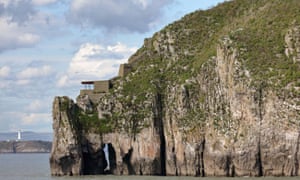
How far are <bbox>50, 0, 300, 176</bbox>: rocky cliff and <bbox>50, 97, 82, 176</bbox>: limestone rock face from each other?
121 mm

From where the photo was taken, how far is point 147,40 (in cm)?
10756

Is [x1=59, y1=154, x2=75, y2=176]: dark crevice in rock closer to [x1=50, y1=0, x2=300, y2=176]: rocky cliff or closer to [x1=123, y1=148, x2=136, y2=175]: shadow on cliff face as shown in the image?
[x1=50, y1=0, x2=300, y2=176]: rocky cliff

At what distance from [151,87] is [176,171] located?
1148 cm

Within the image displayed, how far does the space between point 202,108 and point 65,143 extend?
17.1 metres

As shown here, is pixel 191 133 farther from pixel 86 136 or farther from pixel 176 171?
pixel 86 136

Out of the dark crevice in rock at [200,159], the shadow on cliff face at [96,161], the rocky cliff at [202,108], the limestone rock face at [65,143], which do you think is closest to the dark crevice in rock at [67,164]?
the limestone rock face at [65,143]

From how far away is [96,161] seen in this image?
95.7 meters

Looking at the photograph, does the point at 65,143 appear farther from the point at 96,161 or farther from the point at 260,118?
the point at 260,118

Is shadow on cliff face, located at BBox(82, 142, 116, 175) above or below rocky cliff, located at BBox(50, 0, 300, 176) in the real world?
below

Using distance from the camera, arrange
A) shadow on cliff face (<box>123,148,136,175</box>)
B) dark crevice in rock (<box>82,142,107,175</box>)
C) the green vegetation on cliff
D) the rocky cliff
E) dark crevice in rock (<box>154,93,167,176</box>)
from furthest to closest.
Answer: dark crevice in rock (<box>82,142,107,175</box>)
dark crevice in rock (<box>154,93,167,176</box>)
shadow on cliff face (<box>123,148,136,175</box>)
the green vegetation on cliff
the rocky cliff

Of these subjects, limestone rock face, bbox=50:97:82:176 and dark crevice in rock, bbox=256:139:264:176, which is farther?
limestone rock face, bbox=50:97:82:176

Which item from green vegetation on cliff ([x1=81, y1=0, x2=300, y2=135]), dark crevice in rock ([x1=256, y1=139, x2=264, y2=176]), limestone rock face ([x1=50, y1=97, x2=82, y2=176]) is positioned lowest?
dark crevice in rock ([x1=256, y1=139, x2=264, y2=176])

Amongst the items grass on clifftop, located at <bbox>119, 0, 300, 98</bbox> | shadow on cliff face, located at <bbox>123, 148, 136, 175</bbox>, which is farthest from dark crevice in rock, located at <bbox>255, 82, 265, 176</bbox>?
shadow on cliff face, located at <bbox>123, 148, 136, 175</bbox>

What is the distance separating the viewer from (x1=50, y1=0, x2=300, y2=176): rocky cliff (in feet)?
272
